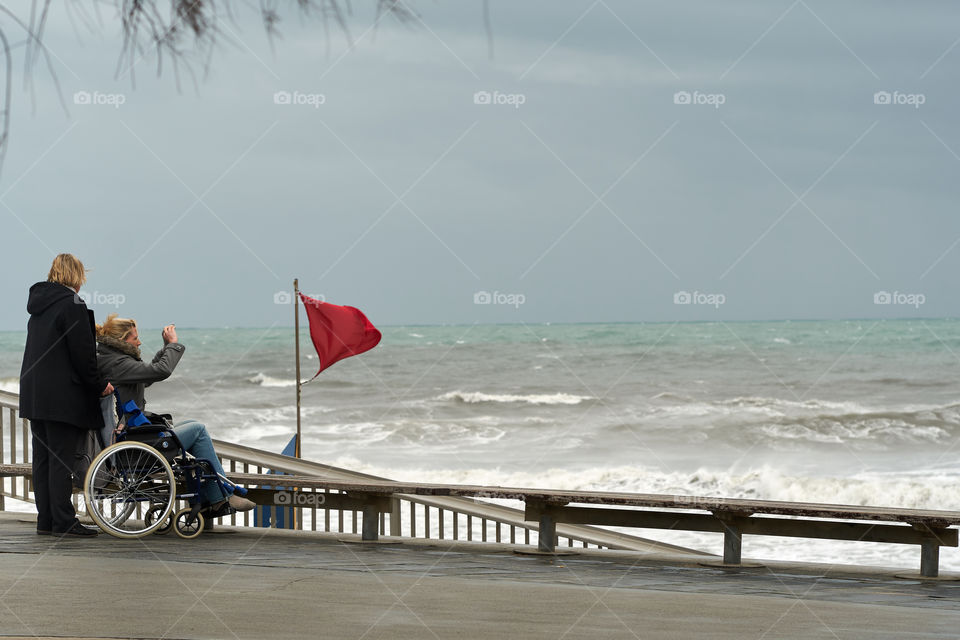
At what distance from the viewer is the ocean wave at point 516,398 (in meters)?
33.5

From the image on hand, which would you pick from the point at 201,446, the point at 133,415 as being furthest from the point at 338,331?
the point at 133,415

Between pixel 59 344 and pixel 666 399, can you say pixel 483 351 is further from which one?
pixel 59 344

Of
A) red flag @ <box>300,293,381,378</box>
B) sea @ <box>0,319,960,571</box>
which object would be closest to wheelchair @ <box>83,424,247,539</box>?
red flag @ <box>300,293,381,378</box>

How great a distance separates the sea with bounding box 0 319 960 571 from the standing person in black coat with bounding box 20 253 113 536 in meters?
7.70

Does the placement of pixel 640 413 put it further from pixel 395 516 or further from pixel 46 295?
pixel 46 295

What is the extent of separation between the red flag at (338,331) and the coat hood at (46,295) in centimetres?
472

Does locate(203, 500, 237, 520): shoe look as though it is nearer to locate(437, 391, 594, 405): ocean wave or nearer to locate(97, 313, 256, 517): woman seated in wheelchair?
locate(97, 313, 256, 517): woman seated in wheelchair

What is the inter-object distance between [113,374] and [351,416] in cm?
2401

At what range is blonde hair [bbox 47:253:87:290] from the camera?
6.52 meters

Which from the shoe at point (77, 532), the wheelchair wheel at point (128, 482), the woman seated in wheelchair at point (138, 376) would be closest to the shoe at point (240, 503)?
the woman seated in wheelchair at point (138, 376)

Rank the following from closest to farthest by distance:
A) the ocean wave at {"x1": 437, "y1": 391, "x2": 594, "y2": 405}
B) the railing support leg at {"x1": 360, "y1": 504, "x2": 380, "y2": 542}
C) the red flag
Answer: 1. the railing support leg at {"x1": 360, "y1": 504, "x2": 380, "y2": 542}
2. the red flag
3. the ocean wave at {"x1": 437, "y1": 391, "x2": 594, "y2": 405}

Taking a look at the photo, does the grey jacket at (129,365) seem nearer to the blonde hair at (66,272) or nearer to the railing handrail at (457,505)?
the blonde hair at (66,272)

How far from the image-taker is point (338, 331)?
11234 mm

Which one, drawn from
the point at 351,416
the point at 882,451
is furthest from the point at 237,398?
the point at 882,451
